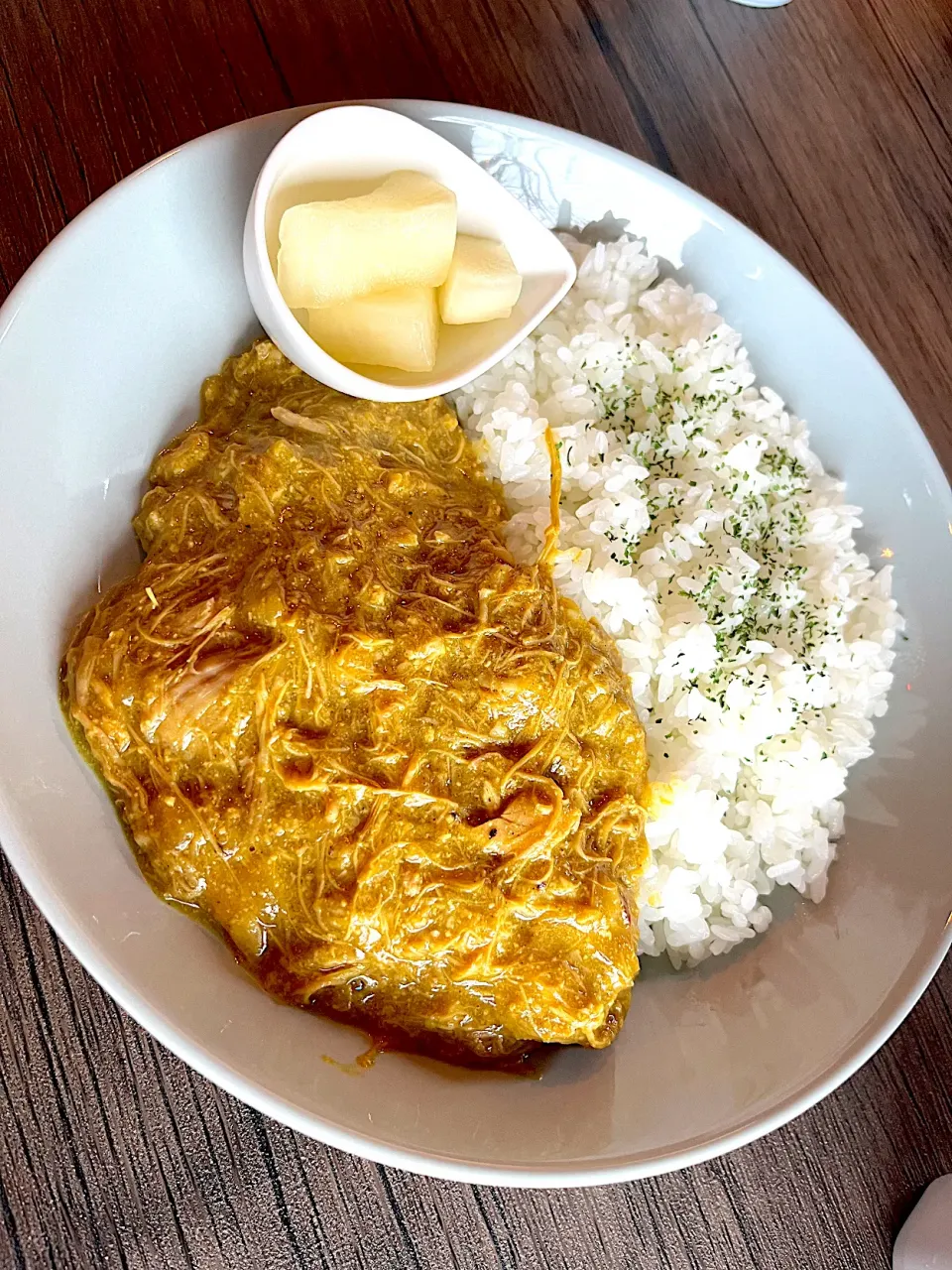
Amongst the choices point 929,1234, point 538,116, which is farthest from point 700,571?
point 929,1234

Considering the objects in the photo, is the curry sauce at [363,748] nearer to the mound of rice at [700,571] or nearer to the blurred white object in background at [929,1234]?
the mound of rice at [700,571]

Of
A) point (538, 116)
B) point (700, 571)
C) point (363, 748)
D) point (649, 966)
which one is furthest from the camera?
point (538, 116)

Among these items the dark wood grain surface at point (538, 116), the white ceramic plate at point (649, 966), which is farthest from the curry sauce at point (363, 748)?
the dark wood grain surface at point (538, 116)

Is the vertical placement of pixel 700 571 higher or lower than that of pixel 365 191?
lower

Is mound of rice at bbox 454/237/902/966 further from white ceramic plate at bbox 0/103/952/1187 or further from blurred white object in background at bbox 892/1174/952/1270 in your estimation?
blurred white object in background at bbox 892/1174/952/1270

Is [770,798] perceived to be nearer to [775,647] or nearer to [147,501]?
[775,647]

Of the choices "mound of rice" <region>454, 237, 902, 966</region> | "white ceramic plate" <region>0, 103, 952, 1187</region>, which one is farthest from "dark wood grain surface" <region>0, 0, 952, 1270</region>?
"mound of rice" <region>454, 237, 902, 966</region>

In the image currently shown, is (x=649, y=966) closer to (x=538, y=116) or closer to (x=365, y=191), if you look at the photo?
(x=365, y=191)
